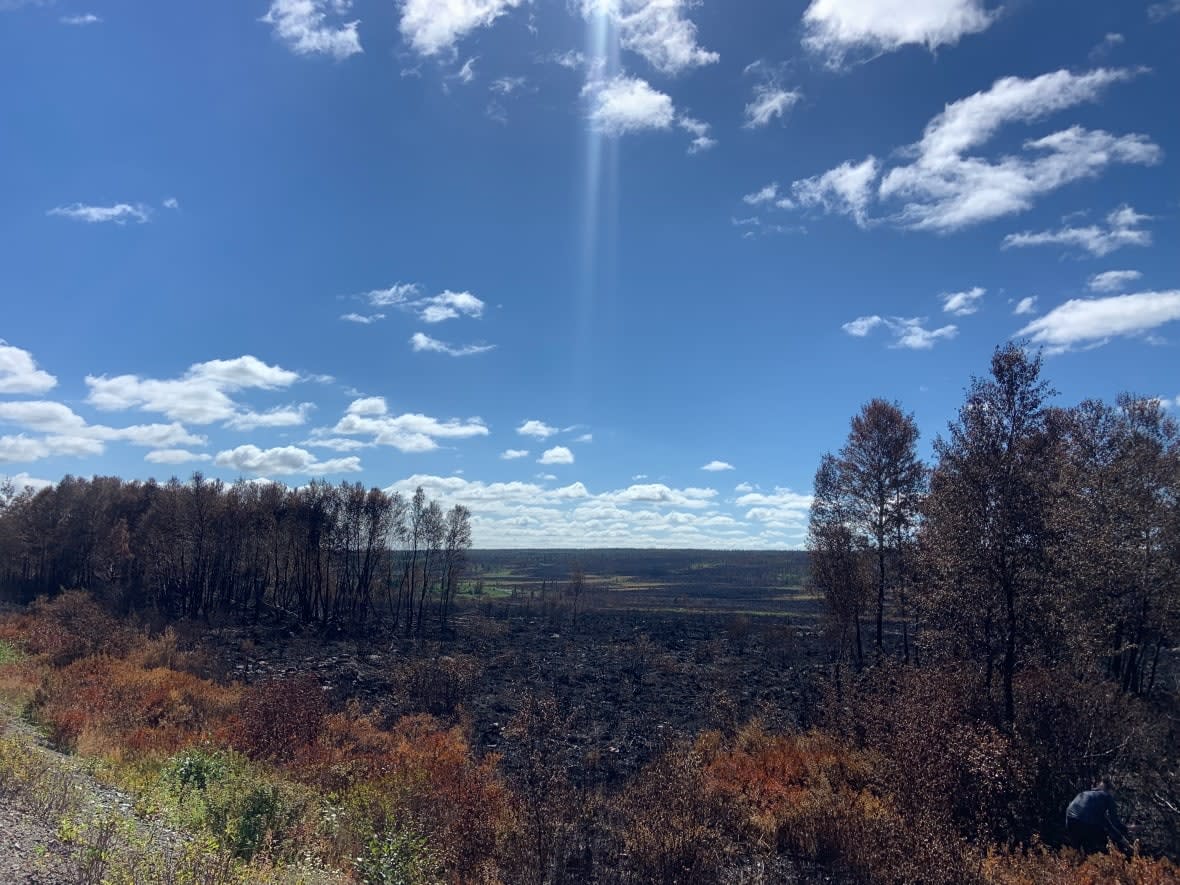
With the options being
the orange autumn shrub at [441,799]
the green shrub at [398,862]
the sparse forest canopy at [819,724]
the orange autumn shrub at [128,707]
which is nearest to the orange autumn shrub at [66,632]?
the sparse forest canopy at [819,724]

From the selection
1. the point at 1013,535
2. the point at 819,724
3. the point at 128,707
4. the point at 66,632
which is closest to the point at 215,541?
the point at 66,632

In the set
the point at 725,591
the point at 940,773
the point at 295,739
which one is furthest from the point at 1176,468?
the point at 725,591

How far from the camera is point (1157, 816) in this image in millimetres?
12609

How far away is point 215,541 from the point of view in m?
51.4

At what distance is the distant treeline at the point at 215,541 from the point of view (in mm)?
50000

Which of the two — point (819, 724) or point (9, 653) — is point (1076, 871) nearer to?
point (819, 724)

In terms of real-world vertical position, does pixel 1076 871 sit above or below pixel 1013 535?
below

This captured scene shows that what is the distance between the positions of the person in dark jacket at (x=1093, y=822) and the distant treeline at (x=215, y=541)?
1870 inches

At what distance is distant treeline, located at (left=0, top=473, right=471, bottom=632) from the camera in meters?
50.0

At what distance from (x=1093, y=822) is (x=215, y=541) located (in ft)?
176

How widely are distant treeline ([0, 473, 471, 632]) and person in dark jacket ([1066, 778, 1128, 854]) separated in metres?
47.5

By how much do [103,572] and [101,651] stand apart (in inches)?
1360

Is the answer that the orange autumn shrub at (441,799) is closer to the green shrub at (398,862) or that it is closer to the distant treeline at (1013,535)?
the green shrub at (398,862)

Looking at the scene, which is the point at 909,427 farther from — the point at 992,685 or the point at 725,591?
the point at 725,591
